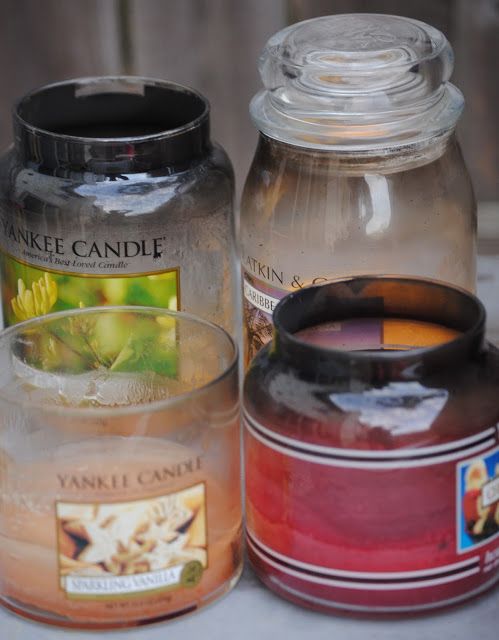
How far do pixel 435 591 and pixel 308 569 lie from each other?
0.20 feet

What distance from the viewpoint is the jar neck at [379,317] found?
2.12ft

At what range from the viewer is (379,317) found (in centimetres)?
74

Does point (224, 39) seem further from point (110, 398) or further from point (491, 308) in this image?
point (110, 398)

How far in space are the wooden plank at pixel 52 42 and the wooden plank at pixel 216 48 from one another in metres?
0.03

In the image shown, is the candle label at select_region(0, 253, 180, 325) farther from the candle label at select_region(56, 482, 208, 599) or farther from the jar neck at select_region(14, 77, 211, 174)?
the candle label at select_region(56, 482, 208, 599)

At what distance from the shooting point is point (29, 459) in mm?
683

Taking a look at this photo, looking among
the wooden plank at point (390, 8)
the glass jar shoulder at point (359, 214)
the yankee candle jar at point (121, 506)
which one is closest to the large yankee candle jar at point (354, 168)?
the glass jar shoulder at point (359, 214)

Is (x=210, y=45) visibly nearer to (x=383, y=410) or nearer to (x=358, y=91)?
(x=358, y=91)

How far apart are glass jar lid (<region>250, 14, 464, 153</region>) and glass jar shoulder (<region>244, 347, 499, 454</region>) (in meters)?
0.18

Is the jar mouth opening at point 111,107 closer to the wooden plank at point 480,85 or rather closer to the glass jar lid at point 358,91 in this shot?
the glass jar lid at point 358,91

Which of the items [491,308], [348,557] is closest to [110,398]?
[348,557]

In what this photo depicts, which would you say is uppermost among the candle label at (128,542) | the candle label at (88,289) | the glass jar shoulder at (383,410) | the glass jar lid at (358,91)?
the glass jar lid at (358,91)

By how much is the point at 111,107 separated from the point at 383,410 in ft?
1.13

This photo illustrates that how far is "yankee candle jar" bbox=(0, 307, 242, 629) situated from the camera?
0.66 m
